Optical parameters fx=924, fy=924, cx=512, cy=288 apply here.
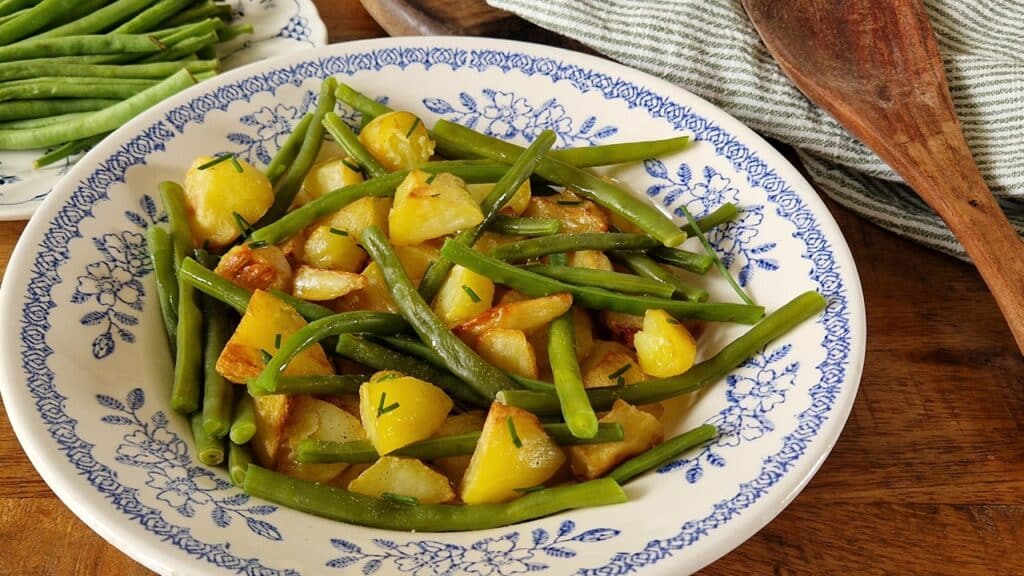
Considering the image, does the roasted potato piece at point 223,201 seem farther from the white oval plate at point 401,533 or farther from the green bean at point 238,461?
the green bean at point 238,461

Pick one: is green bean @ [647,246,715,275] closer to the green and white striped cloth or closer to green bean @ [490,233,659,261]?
green bean @ [490,233,659,261]

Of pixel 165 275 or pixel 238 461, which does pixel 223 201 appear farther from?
pixel 238 461

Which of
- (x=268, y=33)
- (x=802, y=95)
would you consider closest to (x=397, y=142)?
(x=802, y=95)

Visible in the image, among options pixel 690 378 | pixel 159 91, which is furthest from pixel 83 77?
pixel 690 378

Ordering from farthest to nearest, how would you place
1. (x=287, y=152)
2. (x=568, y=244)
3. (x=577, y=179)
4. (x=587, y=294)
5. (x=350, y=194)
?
(x=287, y=152) < (x=577, y=179) < (x=350, y=194) < (x=568, y=244) < (x=587, y=294)

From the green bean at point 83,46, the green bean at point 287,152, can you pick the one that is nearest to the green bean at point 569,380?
the green bean at point 287,152

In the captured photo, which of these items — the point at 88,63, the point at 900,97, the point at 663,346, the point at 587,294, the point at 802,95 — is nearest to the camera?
the point at 663,346
